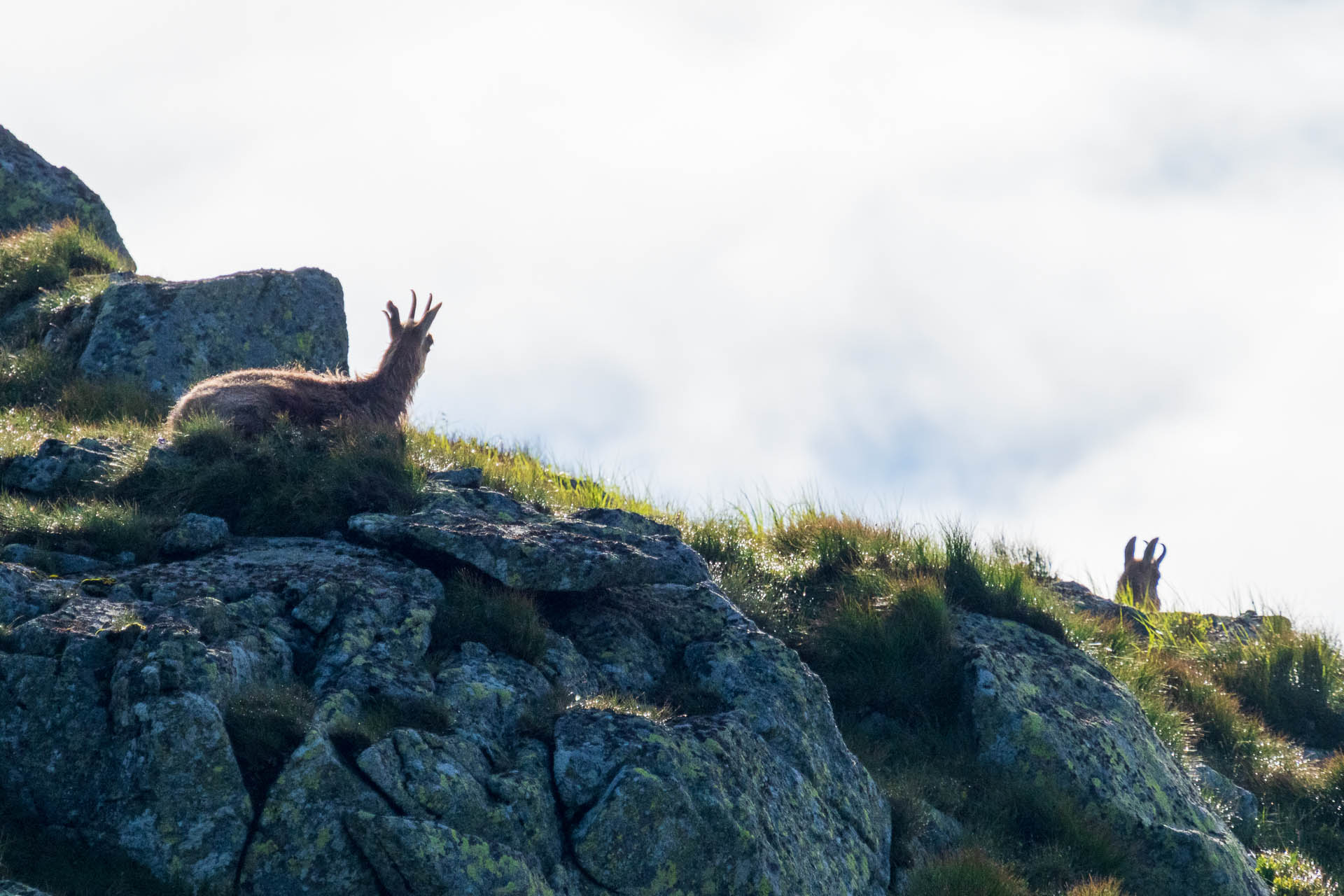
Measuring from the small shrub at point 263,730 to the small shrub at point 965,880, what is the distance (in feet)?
13.5

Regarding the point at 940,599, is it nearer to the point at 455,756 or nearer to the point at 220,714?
the point at 455,756

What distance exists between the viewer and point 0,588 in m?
6.53

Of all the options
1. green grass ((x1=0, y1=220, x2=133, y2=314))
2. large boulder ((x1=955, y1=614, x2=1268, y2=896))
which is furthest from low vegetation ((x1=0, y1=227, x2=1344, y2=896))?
green grass ((x1=0, y1=220, x2=133, y2=314))

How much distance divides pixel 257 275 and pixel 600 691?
10.6 meters

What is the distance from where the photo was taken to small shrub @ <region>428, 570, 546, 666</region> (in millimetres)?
7473

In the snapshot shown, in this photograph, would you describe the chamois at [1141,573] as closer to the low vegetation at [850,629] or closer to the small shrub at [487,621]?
the low vegetation at [850,629]

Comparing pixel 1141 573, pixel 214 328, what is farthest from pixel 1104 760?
pixel 1141 573

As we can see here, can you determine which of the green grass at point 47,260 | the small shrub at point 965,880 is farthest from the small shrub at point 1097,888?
the green grass at point 47,260

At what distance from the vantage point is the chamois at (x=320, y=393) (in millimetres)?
10570

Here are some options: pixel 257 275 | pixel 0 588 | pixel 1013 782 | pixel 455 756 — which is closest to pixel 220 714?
pixel 455 756

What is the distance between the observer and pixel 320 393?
11.8 meters

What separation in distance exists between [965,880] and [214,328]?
11772 millimetres

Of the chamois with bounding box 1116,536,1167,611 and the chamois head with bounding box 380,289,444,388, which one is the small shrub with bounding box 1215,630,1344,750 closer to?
the chamois with bounding box 1116,536,1167,611

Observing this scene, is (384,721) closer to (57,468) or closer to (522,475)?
(57,468)
